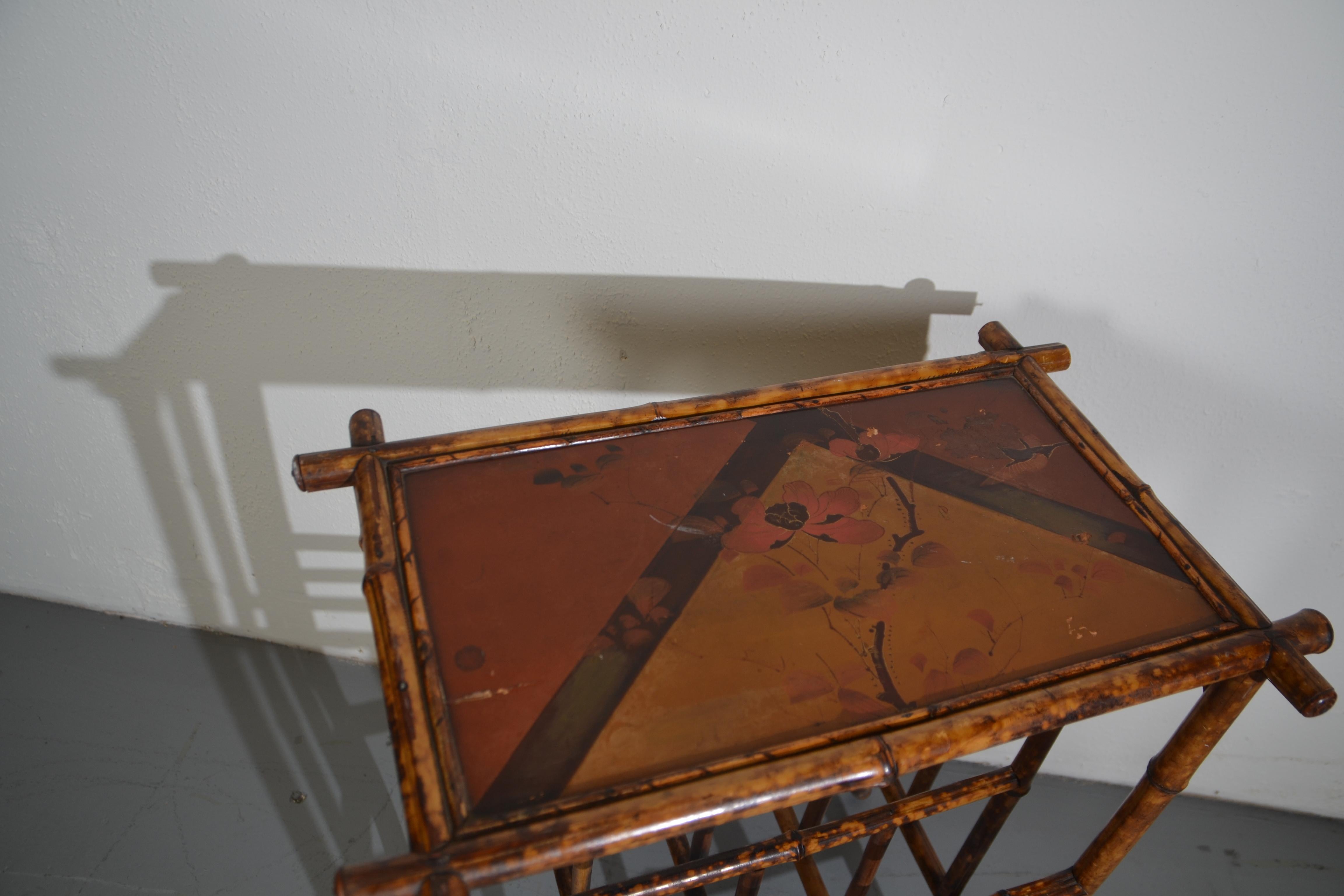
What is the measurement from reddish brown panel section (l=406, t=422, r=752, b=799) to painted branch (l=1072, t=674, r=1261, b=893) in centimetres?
57

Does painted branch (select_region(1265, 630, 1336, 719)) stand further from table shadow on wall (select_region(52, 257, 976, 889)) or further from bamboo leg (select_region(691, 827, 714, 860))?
bamboo leg (select_region(691, 827, 714, 860))

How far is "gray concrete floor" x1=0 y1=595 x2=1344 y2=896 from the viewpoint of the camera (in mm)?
→ 1482

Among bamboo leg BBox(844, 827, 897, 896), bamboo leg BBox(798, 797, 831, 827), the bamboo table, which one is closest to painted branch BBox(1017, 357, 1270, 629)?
the bamboo table

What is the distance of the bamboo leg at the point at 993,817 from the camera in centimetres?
110

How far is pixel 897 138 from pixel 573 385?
0.68 metres

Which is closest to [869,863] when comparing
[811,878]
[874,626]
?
[811,878]

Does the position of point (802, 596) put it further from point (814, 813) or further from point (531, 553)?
point (814, 813)

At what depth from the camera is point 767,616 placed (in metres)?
0.80

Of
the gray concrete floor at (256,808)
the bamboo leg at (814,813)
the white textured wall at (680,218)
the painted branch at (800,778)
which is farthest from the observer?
the gray concrete floor at (256,808)

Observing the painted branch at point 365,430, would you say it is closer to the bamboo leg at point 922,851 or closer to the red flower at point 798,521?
the red flower at point 798,521

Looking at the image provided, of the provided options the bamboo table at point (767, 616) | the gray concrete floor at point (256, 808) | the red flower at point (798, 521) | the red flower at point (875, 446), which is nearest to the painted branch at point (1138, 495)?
the bamboo table at point (767, 616)

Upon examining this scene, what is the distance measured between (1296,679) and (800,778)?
50cm

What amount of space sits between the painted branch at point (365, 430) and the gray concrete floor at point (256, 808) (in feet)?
3.31

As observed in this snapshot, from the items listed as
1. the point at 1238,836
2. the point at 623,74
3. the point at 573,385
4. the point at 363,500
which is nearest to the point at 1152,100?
the point at 623,74
